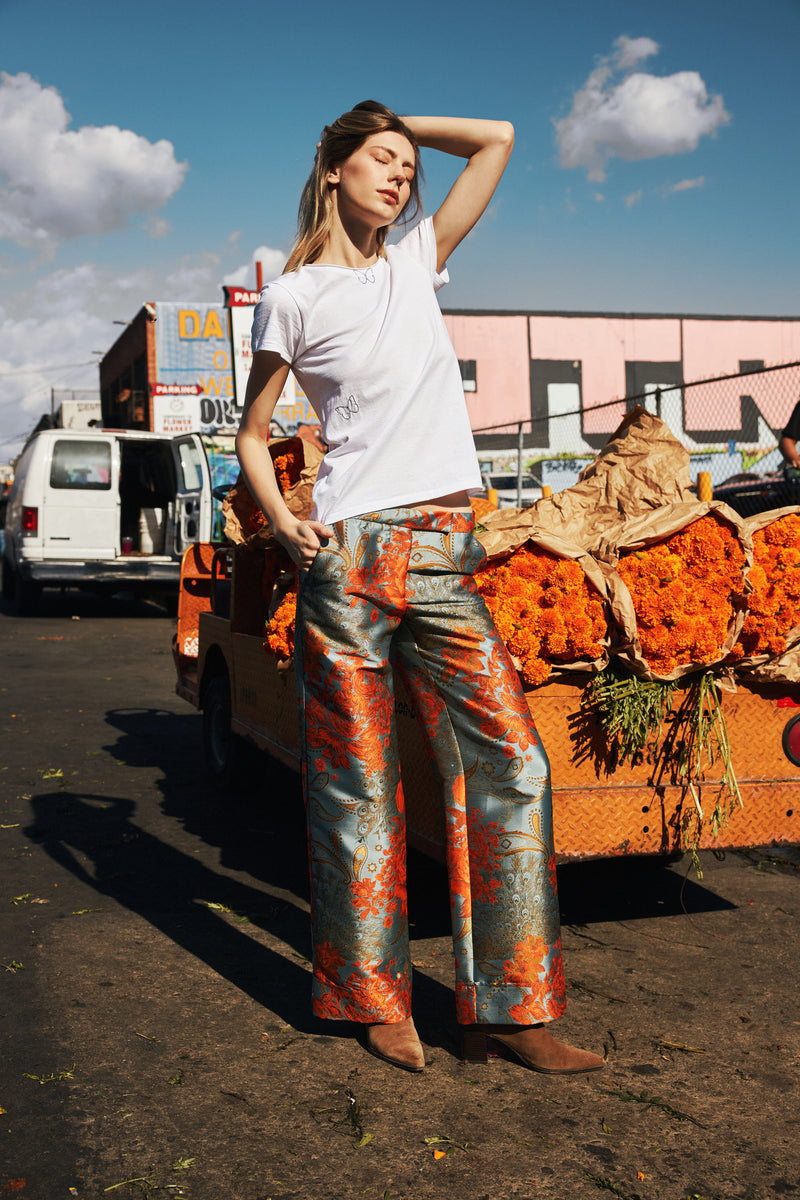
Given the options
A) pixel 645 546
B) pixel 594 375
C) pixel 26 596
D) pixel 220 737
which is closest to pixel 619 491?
pixel 645 546

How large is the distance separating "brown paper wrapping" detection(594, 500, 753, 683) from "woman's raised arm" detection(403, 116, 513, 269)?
114 centimetres

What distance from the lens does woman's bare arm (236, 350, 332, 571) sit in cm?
259

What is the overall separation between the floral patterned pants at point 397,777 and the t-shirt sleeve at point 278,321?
463mm

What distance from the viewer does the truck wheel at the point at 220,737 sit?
18.2ft

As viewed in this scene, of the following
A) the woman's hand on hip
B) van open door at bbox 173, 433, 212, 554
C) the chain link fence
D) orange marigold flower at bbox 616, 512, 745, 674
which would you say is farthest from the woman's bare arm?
the chain link fence

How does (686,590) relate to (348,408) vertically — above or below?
below

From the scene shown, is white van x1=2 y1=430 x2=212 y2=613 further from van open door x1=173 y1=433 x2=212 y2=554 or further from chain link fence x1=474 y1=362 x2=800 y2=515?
chain link fence x1=474 y1=362 x2=800 y2=515

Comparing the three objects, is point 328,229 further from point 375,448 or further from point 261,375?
point 375,448

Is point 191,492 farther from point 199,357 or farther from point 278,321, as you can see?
point 199,357

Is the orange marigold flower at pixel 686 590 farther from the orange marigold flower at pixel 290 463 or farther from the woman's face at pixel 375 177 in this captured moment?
the orange marigold flower at pixel 290 463

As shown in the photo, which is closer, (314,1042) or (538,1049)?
(538,1049)

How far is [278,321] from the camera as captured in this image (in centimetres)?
257

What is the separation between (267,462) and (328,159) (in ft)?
2.58

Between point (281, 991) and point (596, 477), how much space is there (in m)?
2.13
